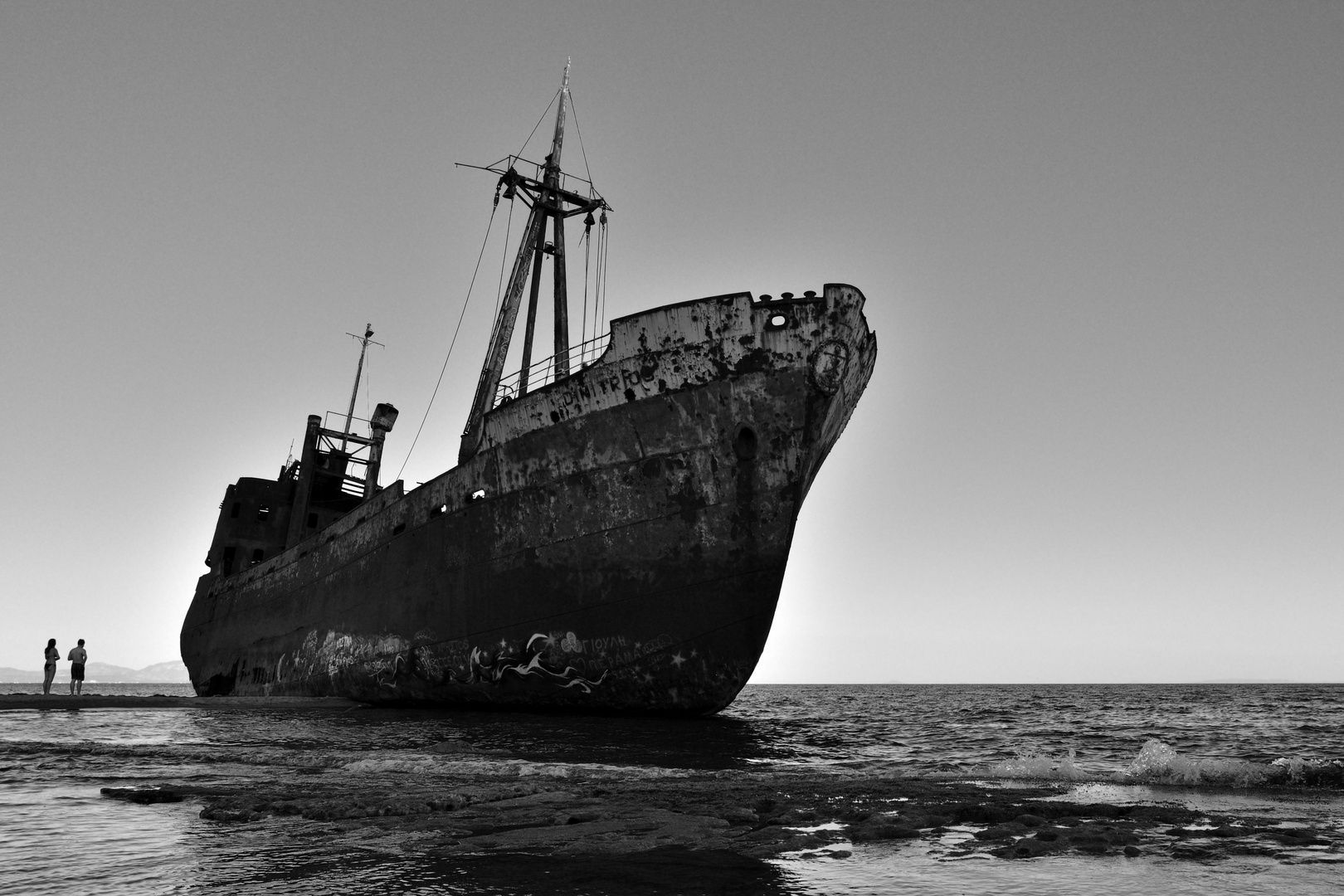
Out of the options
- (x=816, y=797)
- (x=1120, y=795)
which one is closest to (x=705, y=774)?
(x=816, y=797)

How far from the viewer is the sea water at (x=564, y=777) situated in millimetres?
3186

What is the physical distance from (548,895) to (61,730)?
11.8 m

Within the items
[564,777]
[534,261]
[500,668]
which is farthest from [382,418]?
[564,777]

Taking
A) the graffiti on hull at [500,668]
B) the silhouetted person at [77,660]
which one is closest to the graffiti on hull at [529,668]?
the graffiti on hull at [500,668]

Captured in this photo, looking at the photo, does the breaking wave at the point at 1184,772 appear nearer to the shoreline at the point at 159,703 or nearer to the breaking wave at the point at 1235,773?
the breaking wave at the point at 1235,773

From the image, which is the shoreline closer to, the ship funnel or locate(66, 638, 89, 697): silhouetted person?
locate(66, 638, 89, 697): silhouetted person

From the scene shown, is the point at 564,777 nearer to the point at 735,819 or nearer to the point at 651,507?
the point at 735,819

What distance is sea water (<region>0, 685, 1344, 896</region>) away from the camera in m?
3.19

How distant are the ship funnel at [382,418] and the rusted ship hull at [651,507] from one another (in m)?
15.3

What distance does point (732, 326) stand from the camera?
1388cm

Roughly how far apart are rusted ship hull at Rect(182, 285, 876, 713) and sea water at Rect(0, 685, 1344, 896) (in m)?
1.07

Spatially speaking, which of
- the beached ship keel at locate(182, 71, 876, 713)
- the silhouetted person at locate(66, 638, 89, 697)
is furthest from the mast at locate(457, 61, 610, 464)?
the silhouetted person at locate(66, 638, 89, 697)

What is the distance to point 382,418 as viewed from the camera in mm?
30312

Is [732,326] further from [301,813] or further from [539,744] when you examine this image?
[301,813]
